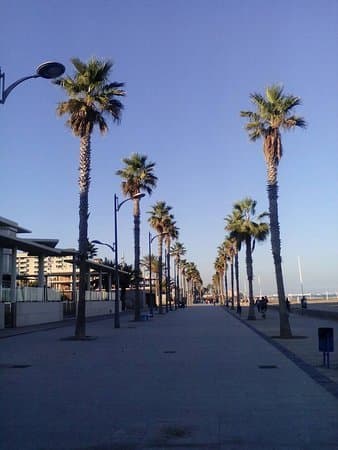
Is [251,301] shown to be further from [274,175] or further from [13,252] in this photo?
[274,175]

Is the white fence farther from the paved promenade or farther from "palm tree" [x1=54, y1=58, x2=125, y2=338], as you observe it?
the paved promenade

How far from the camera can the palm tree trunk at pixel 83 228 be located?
91.5ft

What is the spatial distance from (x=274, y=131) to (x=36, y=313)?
23.5 meters

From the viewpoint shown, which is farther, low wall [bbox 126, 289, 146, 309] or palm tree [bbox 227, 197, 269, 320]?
low wall [bbox 126, 289, 146, 309]

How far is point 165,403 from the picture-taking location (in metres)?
A: 10.7

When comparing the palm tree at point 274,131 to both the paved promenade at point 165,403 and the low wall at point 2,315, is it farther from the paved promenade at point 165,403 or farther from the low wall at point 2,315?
the low wall at point 2,315

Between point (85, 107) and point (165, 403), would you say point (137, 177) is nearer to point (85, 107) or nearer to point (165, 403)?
point (85, 107)

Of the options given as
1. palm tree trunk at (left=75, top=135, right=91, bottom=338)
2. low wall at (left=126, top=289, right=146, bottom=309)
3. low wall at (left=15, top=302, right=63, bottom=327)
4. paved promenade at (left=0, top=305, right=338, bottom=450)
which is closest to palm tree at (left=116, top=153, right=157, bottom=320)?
low wall at (left=15, top=302, right=63, bottom=327)

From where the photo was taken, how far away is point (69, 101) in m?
28.8

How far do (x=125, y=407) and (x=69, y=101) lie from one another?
20672 mm

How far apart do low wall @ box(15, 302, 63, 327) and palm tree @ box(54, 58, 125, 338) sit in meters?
12.8

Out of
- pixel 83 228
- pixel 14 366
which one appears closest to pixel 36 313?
pixel 83 228

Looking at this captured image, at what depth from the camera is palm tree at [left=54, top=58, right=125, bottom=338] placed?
94.3 feet

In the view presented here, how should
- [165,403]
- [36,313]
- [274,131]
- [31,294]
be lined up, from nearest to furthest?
[165,403] < [274,131] < [31,294] < [36,313]
